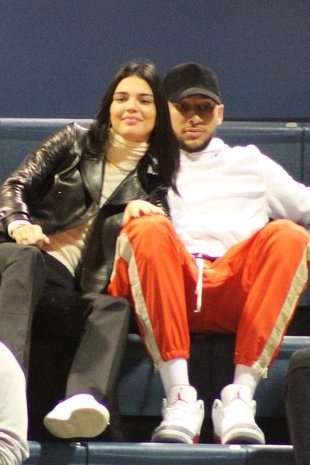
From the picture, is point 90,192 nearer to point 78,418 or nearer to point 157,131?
point 157,131

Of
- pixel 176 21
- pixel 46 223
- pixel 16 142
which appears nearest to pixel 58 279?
pixel 46 223

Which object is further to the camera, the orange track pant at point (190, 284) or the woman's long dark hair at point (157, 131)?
the woman's long dark hair at point (157, 131)

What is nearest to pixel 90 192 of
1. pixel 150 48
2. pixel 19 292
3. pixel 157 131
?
pixel 157 131

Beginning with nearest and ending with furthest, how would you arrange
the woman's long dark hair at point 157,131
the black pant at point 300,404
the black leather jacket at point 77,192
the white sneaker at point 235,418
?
the black pant at point 300,404
the white sneaker at point 235,418
the black leather jacket at point 77,192
the woman's long dark hair at point 157,131

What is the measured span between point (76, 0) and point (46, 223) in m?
1.02

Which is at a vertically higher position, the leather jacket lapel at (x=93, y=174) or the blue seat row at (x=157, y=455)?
the leather jacket lapel at (x=93, y=174)

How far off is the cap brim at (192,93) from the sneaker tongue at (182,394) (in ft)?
2.80

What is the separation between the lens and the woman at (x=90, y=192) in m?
2.93

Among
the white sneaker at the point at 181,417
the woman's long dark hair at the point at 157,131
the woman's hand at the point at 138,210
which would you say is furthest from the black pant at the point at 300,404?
the woman's long dark hair at the point at 157,131

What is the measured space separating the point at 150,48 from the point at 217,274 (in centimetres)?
108

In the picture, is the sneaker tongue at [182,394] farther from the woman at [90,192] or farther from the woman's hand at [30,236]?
the woman's hand at [30,236]

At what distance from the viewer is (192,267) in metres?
2.99

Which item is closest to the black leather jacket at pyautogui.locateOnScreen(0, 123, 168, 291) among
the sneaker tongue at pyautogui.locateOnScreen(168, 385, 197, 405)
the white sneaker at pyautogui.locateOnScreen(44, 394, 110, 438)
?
the sneaker tongue at pyautogui.locateOnScreen(168, 385, 197, 405)

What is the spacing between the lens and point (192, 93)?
3344 millimetres
